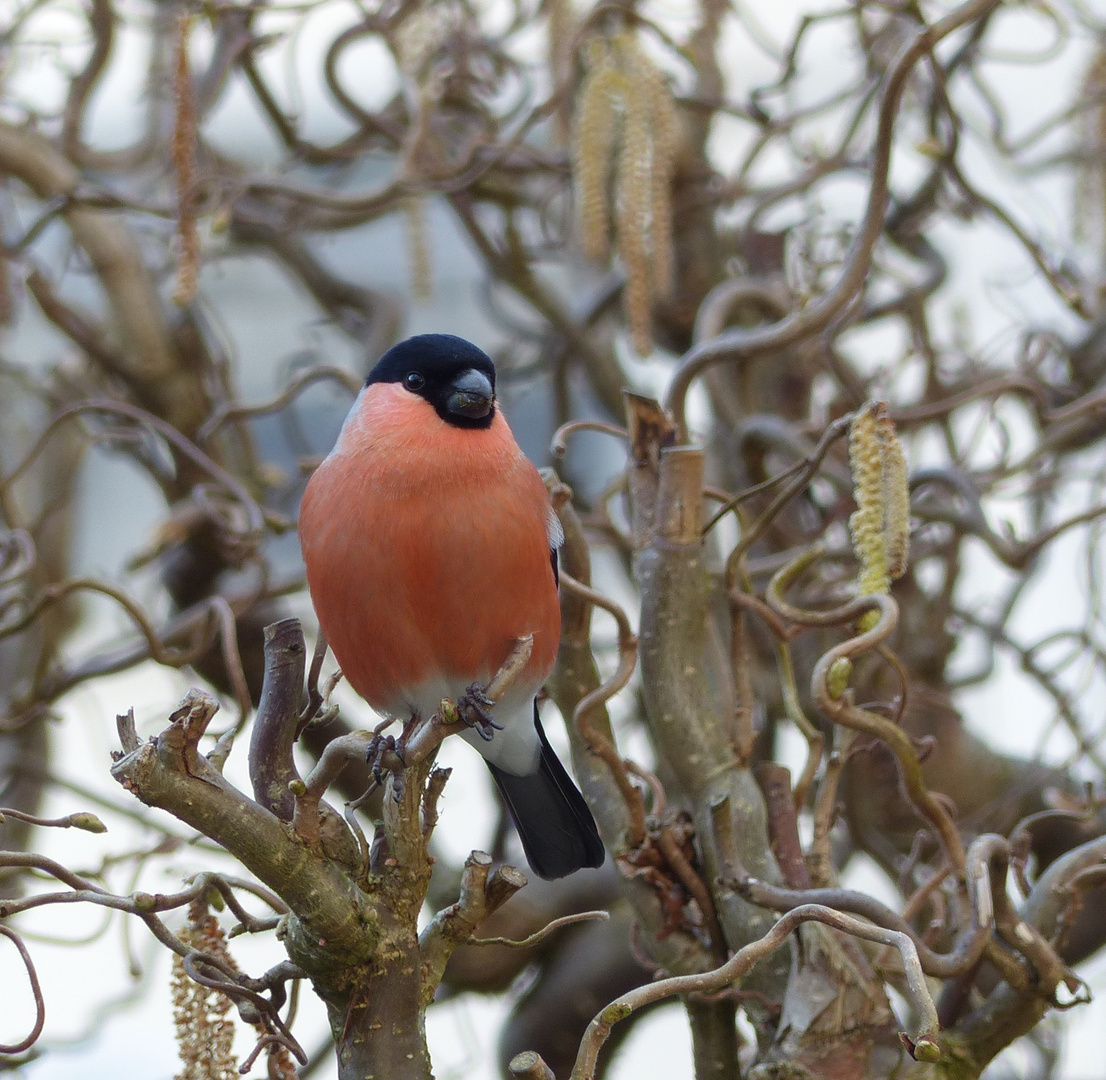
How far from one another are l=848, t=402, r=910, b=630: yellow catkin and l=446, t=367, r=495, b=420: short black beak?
0.49 metres

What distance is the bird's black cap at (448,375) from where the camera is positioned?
1.56 m

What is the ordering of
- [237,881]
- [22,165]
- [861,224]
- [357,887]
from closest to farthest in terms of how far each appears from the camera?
[357,887], [237,881], [861,224], [22,165]

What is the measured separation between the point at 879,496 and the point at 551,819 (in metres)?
0.67

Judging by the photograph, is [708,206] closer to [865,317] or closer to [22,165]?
[865,317]

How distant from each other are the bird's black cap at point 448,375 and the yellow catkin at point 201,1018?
653 mm

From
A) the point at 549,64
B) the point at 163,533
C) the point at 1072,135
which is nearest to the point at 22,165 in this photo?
the point at 163,533

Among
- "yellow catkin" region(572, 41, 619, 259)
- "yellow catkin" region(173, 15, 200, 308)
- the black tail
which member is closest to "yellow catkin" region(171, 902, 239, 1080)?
the black tail

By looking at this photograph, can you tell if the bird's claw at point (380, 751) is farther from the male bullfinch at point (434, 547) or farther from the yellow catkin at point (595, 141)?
the yellow catkin at point (595, 141)

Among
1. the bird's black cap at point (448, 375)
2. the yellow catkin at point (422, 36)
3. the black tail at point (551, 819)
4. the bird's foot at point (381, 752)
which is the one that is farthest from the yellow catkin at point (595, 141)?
the bird's foot at point (381, 752)

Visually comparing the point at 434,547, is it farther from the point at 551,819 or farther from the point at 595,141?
the point at 595,141

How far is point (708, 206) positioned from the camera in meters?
2.77

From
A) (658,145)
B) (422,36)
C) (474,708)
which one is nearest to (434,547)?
(474,708)

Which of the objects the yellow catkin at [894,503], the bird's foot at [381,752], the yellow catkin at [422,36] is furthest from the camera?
the yellow catkin at [422,36]

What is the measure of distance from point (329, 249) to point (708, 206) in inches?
53.3
